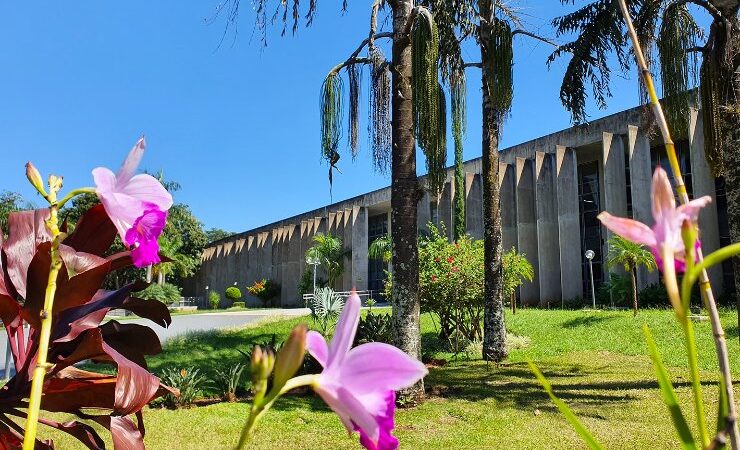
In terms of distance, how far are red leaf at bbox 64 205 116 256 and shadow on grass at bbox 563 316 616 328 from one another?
1195cm

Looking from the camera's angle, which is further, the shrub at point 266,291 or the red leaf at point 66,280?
the shrub at point 266,291

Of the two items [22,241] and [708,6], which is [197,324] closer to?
[708,6]

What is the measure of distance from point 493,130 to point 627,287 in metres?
10.3

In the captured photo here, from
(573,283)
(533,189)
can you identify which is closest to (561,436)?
(573,283)

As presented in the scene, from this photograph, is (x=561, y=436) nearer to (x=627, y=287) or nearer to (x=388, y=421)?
(x=388, y=421)

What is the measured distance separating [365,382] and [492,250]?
8.84 metres

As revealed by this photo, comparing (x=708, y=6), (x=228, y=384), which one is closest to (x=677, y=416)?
(x=708, y=6)

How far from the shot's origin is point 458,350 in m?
10.5

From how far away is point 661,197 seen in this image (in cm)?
46

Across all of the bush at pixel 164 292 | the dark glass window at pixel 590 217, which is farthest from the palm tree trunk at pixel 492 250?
the bush at pixel 164 292

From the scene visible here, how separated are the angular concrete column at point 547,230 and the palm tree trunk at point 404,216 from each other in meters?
14.6

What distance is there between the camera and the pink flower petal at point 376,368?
43 centimetres

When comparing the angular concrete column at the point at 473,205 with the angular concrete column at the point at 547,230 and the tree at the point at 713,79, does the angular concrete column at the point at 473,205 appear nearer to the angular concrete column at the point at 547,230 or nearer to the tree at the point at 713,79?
A: the angular concrete column at the point at 547,230

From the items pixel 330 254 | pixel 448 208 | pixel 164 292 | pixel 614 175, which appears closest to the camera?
pixel 614 175
